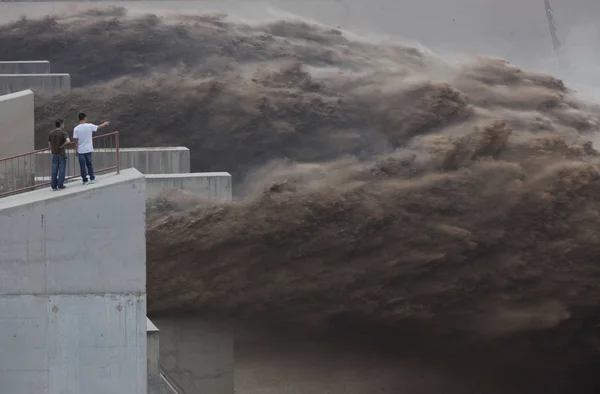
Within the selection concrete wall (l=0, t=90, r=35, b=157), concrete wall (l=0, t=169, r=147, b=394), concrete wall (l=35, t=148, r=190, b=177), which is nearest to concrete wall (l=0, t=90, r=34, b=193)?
concrete wall (l=0, t=90, r=35, b=157)

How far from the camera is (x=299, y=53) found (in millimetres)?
26125

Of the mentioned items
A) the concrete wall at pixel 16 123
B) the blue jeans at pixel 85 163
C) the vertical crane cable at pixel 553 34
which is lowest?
the blue jeans at pixel 85 163

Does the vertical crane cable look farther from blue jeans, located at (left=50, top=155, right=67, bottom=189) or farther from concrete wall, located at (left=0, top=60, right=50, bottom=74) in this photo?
blue jeans, located at (left=50, top=155, right=67, bottom=189)

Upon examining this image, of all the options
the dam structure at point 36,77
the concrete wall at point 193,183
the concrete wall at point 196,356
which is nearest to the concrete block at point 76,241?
the concrete wall at point 193,183

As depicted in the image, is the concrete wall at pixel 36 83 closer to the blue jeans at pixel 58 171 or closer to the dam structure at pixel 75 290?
the blue jeans at pixel 58 171

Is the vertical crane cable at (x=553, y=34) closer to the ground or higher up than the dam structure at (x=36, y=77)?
higher up

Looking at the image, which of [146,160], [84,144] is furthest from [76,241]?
[146,160]

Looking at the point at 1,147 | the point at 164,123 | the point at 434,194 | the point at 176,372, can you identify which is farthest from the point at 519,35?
the point at 1,147

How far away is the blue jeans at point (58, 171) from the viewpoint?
44.8 ft

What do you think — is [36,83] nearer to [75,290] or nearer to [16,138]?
[16,138]

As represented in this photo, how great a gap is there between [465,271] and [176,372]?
9699mm

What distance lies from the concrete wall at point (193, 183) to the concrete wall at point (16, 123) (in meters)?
3.46

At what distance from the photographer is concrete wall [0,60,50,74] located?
2472 cm

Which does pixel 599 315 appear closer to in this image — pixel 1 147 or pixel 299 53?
pixel 299 53
